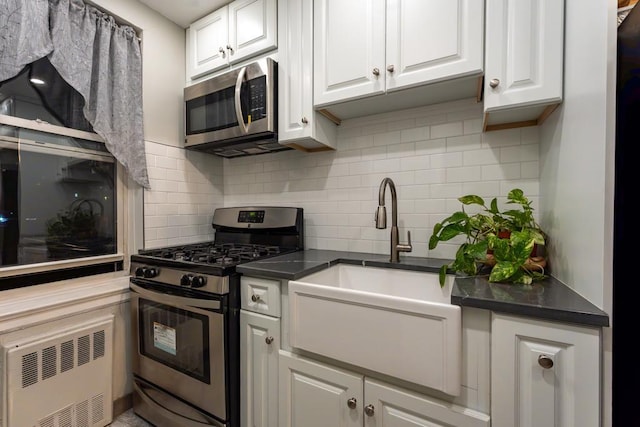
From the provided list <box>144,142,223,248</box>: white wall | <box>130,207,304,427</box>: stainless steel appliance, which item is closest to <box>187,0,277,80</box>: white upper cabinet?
<box>144,142,223,248</box>: white wall

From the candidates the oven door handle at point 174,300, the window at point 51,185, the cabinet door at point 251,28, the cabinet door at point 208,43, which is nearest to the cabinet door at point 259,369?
the oven door handle at point 174,300

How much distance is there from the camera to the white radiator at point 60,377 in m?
1.28

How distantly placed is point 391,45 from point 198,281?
149cm

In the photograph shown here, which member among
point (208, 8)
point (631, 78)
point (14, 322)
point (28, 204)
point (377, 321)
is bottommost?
point (14, 322)

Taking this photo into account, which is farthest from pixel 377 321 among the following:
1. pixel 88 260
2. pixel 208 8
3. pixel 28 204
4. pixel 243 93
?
pixel 208 8

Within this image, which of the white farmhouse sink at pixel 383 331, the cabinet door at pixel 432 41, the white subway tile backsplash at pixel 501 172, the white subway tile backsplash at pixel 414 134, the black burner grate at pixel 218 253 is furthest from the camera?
the white subway tile backsplash at pixel 414 134

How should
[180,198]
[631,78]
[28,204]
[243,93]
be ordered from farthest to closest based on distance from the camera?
[180,198] < [243,93] < [28,204] < [631,78]

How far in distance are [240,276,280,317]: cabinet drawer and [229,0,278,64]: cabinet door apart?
4.60 feet

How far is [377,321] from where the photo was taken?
1019 mm

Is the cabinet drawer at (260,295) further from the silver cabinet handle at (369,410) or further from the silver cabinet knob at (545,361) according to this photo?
the silver cabinet knob at (545,361)

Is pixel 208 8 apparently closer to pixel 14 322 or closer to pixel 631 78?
pixel 14 322

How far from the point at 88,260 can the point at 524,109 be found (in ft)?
7.97

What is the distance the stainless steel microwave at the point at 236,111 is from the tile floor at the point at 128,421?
1782mm

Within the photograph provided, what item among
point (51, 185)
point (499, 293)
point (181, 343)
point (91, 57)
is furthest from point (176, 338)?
point (91, 57)
